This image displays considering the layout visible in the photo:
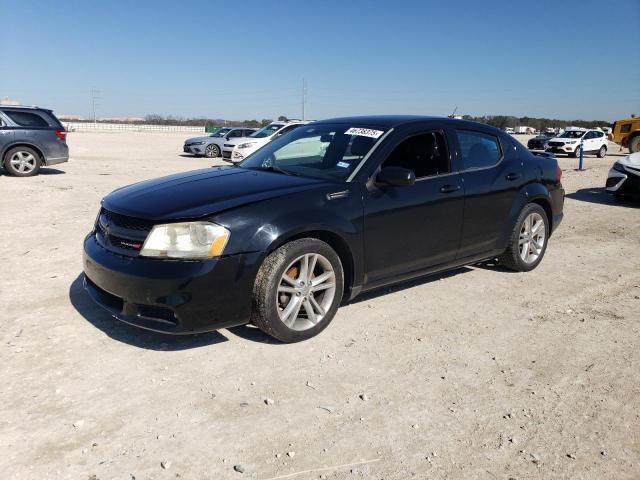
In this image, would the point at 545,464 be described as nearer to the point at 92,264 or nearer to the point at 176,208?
the point at 176,208

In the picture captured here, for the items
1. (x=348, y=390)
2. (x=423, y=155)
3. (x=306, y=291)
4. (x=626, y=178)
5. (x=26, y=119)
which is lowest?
(x=348, y=390)

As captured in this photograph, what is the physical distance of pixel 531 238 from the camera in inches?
223

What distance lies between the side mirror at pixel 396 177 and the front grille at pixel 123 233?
1750 mm

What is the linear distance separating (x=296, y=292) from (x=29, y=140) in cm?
1169

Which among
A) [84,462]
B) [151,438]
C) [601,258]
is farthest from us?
[601,258]

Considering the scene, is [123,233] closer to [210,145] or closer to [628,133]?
[210,145]

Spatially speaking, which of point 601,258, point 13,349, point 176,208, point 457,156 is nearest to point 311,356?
point 176,208

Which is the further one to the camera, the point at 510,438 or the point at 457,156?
the point at 457,156

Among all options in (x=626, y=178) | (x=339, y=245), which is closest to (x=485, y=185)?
(x=339, y=245)

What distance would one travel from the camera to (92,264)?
3734 millimetres

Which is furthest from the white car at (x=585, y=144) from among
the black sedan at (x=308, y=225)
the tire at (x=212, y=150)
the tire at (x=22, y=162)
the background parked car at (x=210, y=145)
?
the black sedan at (x=308, y=225)

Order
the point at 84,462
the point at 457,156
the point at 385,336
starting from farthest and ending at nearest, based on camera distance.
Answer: the point at 457,156, the point at 385,336, the point at 84,462

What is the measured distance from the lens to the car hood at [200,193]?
139 inches

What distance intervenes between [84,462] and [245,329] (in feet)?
5.52
